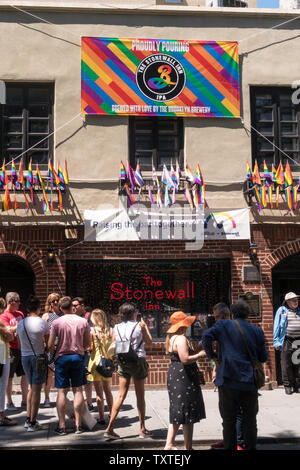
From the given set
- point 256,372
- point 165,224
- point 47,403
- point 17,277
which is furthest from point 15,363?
point 256,372

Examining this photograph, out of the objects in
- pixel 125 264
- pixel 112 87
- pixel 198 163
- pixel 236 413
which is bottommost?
pixel 236 413

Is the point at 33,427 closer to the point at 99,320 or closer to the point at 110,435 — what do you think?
the point at 110,435

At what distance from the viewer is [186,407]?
6531 mm

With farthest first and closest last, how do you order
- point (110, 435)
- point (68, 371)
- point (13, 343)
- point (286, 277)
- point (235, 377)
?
1. point (286, 277)
2. point (13, 343)
3. point (68, 371)
4. point (110, 435)
5. point (235, 377)

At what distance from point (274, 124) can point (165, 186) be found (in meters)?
2.74

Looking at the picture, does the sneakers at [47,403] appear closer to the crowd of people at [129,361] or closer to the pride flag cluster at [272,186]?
the crowd of people at [129,361]

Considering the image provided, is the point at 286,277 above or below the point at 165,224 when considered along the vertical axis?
below

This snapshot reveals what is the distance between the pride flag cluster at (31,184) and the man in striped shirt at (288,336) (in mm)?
4750

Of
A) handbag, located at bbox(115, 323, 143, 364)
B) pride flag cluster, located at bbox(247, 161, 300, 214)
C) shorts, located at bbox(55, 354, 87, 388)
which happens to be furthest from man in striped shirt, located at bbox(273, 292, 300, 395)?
shorts, located at bbox(55, 354, 87, 388)

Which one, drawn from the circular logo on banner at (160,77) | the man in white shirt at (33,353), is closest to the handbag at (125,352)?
the man in white shirt at (33,353)

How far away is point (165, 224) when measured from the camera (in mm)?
11453
